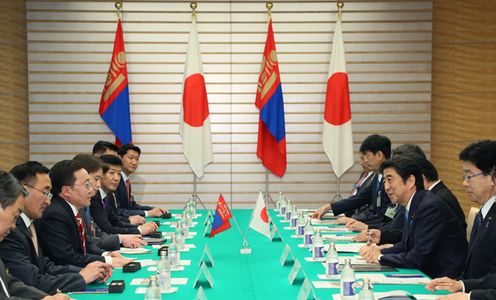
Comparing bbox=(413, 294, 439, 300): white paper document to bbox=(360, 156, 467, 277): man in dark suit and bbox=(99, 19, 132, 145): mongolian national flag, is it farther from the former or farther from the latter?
bbox=(99, 19, 132, 145): mongolian national flag

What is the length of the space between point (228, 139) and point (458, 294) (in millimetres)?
5863

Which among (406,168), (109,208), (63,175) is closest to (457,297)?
(406,168)

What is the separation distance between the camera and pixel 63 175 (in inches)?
158

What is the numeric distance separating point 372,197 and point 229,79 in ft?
9.56

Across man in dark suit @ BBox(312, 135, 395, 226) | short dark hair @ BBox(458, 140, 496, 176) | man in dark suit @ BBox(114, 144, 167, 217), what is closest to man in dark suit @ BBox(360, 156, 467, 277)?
short dark hair @ BBox(458, 140, 496, 176)

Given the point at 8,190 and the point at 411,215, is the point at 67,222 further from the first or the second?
the point at 411,215

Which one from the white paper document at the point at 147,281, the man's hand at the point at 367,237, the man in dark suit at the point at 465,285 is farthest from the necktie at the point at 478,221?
the white paper document at the point at 147,281

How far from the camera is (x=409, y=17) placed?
8.47 meters

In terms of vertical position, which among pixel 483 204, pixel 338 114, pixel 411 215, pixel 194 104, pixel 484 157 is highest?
pixel 194 104

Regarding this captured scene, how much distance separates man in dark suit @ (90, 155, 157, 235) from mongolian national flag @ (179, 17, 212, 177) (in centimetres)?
215

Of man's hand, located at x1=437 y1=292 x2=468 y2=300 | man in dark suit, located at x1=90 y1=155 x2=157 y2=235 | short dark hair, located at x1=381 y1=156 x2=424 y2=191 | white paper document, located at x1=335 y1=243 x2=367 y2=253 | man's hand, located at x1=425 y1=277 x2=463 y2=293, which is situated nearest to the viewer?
man's hand, located at x1=437 y1=292 x2=468 y2=300

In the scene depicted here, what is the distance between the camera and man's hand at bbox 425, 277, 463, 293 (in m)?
3.08

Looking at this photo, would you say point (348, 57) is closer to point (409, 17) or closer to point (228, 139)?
point (409, 17)

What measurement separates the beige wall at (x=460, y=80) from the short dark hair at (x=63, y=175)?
226 inches
